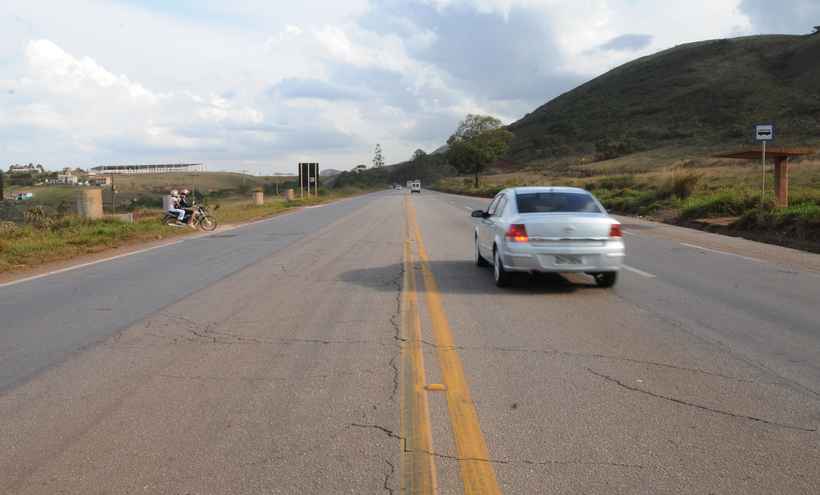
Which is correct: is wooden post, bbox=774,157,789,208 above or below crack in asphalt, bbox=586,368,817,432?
above

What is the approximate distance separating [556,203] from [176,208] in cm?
1744

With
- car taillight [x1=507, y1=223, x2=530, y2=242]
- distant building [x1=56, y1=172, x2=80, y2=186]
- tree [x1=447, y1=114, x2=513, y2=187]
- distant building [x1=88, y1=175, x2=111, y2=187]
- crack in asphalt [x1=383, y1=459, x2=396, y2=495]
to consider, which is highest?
tree [x1=447, y1=114, x2=513, y2=187]

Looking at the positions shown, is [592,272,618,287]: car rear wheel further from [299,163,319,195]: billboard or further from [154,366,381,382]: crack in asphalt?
[299,163,319,195]: billboard

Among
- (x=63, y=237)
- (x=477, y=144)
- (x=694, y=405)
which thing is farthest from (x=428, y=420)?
(x=477, y=144)

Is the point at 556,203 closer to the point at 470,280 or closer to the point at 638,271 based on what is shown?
the point at 470,280

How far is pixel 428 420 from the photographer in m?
5.14

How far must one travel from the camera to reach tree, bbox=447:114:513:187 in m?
88.6

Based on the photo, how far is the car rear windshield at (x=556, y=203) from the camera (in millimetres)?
11250

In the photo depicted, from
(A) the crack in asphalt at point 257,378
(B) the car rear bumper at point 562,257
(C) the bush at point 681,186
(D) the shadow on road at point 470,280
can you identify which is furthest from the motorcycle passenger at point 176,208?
(C) the bush at point 681,186

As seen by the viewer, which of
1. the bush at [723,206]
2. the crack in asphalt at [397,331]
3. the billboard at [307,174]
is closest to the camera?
the crack in asphalt at [397,331]

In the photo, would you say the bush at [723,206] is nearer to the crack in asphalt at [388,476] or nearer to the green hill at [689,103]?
the crack in asphalt at [388,476]

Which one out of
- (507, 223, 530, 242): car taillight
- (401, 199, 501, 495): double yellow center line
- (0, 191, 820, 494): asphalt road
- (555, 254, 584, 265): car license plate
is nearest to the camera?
(401, 199, 501, 495): double yellow center line

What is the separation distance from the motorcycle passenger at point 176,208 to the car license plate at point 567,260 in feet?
58.2

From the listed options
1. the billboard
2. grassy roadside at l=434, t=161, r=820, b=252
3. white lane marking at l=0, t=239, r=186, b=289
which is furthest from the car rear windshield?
the billboard
